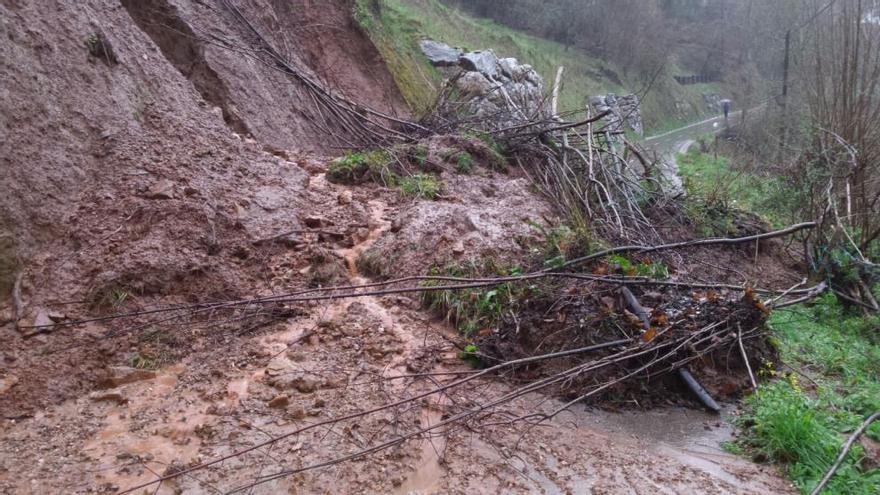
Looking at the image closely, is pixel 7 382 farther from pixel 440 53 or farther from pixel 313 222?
pixel 440 53

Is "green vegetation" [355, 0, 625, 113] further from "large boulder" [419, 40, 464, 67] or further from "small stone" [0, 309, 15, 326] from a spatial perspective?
"small stone" [0, 309, 15, 326]

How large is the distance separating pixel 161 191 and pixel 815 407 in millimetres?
4391

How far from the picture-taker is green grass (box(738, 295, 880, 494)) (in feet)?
10.1

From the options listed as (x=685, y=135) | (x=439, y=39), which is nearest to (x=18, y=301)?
(x=439, y=39)

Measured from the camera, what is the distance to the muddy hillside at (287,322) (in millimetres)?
2916

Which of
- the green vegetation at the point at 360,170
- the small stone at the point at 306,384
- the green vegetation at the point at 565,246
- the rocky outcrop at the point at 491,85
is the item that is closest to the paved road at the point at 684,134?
the rocky outcrop at the point at 491,85

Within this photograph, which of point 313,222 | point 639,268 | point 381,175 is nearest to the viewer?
point 639,268

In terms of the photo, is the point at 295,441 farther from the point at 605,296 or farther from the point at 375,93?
the point at 375,93

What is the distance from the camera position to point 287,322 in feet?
13.1

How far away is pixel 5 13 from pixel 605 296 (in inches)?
174

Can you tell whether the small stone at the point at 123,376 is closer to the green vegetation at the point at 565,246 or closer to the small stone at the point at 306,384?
the small stone at the point at 306,384

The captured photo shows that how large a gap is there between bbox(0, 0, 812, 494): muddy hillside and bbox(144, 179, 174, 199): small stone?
2 centimetres

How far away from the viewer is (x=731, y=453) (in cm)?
336

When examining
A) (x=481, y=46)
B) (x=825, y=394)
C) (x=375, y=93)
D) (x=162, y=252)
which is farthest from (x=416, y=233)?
(x=481, y=46)
